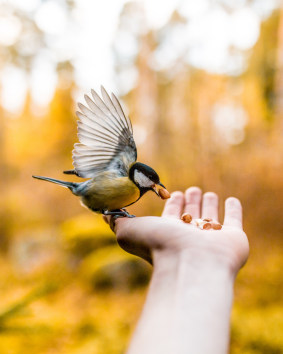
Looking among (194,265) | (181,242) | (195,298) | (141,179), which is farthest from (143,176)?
(195,298)

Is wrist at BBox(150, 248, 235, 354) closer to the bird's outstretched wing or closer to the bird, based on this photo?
the bird

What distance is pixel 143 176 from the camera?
65.9 inches

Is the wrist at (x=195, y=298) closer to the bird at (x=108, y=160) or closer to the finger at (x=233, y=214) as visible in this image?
the bird at (x=108, y=160)

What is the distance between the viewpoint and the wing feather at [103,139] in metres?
1.62

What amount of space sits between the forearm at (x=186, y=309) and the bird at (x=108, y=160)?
Answer: 0.53 meters

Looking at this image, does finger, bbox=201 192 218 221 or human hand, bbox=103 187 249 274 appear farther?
finger, bbox=201 192 218 221

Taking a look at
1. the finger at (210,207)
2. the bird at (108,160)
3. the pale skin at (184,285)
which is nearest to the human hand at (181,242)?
the pale skin at (184,285)

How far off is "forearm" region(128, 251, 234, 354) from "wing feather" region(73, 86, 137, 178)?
692 mm

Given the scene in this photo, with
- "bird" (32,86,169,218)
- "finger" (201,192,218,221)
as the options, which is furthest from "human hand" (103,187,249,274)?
"finger" (201,192,218,221)

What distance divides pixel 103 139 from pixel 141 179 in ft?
0.96

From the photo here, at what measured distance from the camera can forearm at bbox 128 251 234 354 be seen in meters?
0.86

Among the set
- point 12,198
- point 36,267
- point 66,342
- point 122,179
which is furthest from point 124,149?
point 12,198

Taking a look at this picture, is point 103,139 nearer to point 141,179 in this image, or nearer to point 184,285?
point 141,179

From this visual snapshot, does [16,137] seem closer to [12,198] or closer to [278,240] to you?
[12,198]
